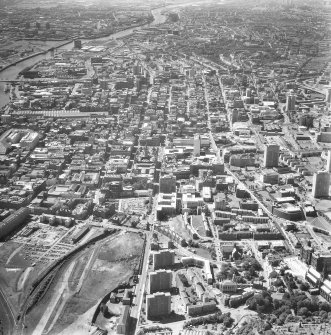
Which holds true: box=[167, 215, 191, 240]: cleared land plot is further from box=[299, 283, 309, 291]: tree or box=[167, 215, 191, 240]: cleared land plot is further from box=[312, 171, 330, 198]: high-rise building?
box=[312, 171, 330, 198]: high-rise building

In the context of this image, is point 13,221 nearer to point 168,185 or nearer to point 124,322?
point 168,185

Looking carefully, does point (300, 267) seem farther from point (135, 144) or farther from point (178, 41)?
point (178, 41)

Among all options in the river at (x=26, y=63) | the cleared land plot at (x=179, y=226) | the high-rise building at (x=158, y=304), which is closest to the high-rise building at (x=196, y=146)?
the cleared land plot at (x=179, y=226)

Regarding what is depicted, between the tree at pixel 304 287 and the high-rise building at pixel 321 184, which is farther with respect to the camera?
the high-rise building at pixel 321 184

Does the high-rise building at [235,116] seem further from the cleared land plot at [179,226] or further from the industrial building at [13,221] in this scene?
the industrial building at [13,221]

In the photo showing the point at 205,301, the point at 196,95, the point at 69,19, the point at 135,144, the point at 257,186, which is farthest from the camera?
the point at 69,19

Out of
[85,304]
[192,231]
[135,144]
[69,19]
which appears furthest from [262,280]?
[69,19]
